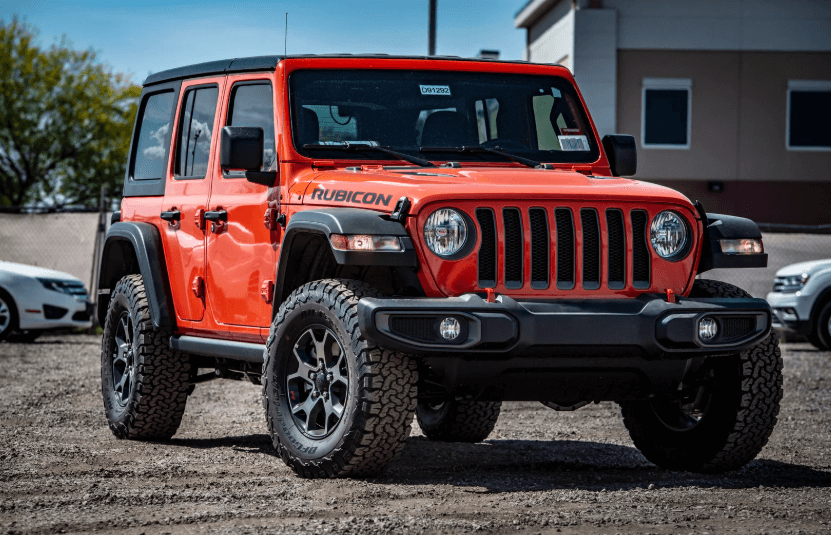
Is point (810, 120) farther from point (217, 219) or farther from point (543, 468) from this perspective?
point (217, 219)

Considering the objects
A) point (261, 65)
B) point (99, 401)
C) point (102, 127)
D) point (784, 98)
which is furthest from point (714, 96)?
point (102, 127)

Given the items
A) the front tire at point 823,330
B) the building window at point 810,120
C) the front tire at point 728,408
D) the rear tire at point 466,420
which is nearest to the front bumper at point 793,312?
the front tire at point 823,330

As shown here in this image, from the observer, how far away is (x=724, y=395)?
6.48 m

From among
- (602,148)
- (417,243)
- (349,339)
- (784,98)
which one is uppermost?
(784,98)

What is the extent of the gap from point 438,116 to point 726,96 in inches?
914

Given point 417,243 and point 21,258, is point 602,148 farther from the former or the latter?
point 21,258

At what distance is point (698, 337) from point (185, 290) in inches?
126

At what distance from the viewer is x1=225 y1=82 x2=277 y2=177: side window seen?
23.0 ft

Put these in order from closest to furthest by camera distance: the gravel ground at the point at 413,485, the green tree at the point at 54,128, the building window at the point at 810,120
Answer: the gravel ground at the point at 413,485, the building window at the point at 810,120, the green tree at the point at 54,128

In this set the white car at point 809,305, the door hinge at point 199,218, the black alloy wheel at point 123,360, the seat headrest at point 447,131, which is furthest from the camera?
the white car at point 809,305

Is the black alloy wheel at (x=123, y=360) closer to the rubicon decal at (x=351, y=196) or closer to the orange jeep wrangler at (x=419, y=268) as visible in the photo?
the orange jeep wrangler at (x=419, y=268)

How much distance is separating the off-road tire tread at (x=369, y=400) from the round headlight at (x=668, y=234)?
133 centimetres

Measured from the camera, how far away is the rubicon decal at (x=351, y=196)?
5965 millimetres

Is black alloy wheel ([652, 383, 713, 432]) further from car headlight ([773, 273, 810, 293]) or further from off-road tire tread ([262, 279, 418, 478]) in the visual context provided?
car headlight ([773, 273, 810, 293])
